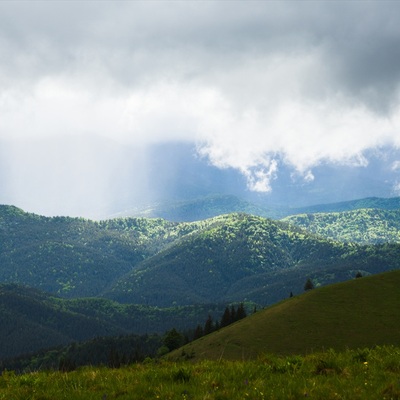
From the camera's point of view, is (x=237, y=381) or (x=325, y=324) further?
(x=325, y=324)

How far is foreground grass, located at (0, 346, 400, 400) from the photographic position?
13352mm

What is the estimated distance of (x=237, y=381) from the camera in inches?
594

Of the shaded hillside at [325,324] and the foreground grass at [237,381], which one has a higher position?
the foreground grass at [237,381]

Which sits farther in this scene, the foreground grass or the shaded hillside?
the shaded hillside

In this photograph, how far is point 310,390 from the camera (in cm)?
1333

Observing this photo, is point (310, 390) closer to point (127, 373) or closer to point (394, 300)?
point (127, 373)

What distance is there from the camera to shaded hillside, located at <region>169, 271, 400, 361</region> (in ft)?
294

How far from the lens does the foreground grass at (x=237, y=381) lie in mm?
13352

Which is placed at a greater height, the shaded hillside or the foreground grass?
the foreground grass

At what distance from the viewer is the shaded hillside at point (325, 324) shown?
89.7 metres

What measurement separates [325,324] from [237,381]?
91.1 meters

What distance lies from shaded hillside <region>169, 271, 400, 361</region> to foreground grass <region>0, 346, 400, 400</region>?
218 ft

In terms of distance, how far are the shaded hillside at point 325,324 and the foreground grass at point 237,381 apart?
66.5 metres

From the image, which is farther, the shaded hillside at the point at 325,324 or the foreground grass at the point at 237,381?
the shaded hillside at the point at 325,324
